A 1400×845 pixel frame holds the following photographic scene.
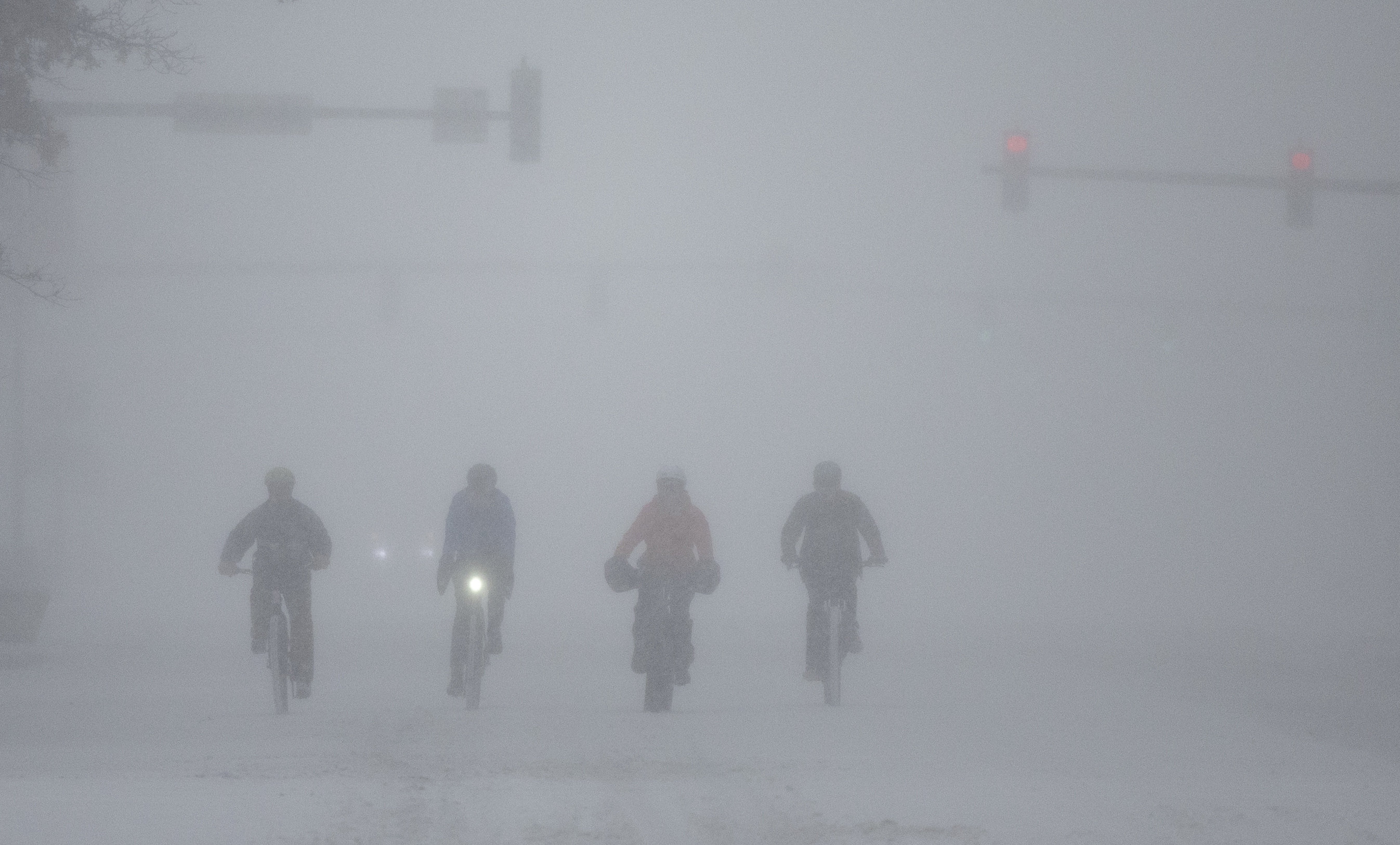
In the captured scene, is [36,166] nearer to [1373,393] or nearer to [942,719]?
[942,719]

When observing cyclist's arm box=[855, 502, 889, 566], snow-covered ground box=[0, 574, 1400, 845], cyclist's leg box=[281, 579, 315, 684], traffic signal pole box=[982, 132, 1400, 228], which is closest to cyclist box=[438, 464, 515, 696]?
snow-covered ground box=[0, 574, 1400, 845]

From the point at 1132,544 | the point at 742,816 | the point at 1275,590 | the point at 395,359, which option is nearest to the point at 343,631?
the point at 742,816

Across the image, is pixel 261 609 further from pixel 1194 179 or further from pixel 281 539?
pixel 1194 179

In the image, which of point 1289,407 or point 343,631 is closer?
point 343,631

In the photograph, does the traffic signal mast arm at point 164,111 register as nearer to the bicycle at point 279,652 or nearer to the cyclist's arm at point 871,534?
the bicycle at point 279,652

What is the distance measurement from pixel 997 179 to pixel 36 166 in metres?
9.91

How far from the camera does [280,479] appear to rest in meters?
13.2

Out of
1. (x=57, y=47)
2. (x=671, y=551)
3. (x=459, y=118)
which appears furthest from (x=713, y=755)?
(x=57, y=47)

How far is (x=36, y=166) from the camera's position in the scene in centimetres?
1878

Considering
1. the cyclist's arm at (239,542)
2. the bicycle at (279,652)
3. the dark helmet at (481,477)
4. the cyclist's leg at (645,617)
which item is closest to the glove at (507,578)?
the dark helmet at (481,477)

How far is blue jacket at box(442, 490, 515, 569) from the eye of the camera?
13461 millimetres

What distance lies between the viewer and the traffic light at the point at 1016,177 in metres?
19.9

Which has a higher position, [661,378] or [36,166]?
[661,378]

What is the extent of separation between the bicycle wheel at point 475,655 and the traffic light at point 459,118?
3.93 meters
